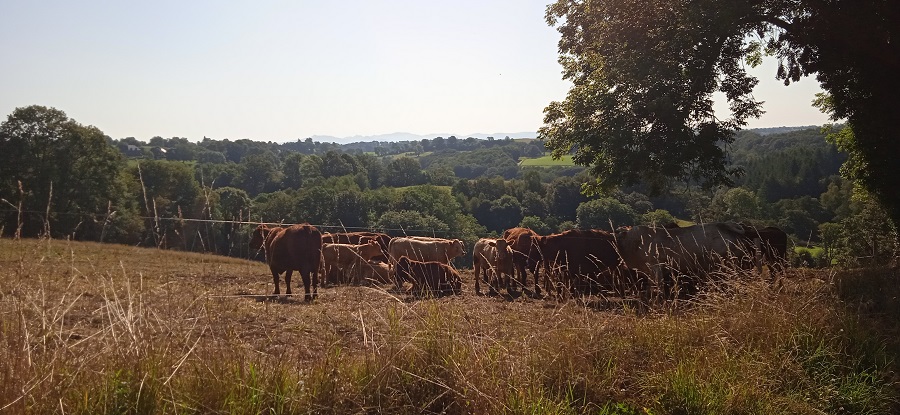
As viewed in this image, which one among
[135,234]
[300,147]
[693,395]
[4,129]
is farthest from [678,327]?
[300,147]

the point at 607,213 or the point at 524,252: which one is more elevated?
the point at 524,252

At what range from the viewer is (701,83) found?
13.0 meters

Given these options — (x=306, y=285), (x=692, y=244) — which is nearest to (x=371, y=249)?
(x=306, y=285)

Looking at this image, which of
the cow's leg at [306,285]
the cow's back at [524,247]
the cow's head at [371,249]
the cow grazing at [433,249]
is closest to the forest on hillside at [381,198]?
the cow's head at [371,249]

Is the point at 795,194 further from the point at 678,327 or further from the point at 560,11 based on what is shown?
the point at 678,327

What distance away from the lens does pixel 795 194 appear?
62375mm

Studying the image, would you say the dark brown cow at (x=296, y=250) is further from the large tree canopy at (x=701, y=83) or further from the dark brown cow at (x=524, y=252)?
the large tree canopy at (x=701, y=83)

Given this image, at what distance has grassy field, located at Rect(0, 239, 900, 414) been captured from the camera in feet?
12.5

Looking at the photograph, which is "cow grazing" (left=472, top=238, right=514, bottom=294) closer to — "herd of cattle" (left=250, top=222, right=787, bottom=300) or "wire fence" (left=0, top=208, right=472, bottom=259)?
"herd of cattle" (left=250, top=222, right=787, bottom=300)

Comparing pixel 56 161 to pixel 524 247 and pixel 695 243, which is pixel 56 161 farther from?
pixel 695 243

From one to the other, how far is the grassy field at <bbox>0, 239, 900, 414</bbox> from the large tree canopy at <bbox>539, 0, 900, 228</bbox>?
7.50 m

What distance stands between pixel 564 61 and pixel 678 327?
14.3 meters

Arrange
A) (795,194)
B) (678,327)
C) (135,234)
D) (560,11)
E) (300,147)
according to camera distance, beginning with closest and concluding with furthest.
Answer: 1. (678,327)
2. (560,11)
3. (135,234)
4. (795,194)
5. (300,147)

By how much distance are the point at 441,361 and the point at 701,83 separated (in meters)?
11.2
